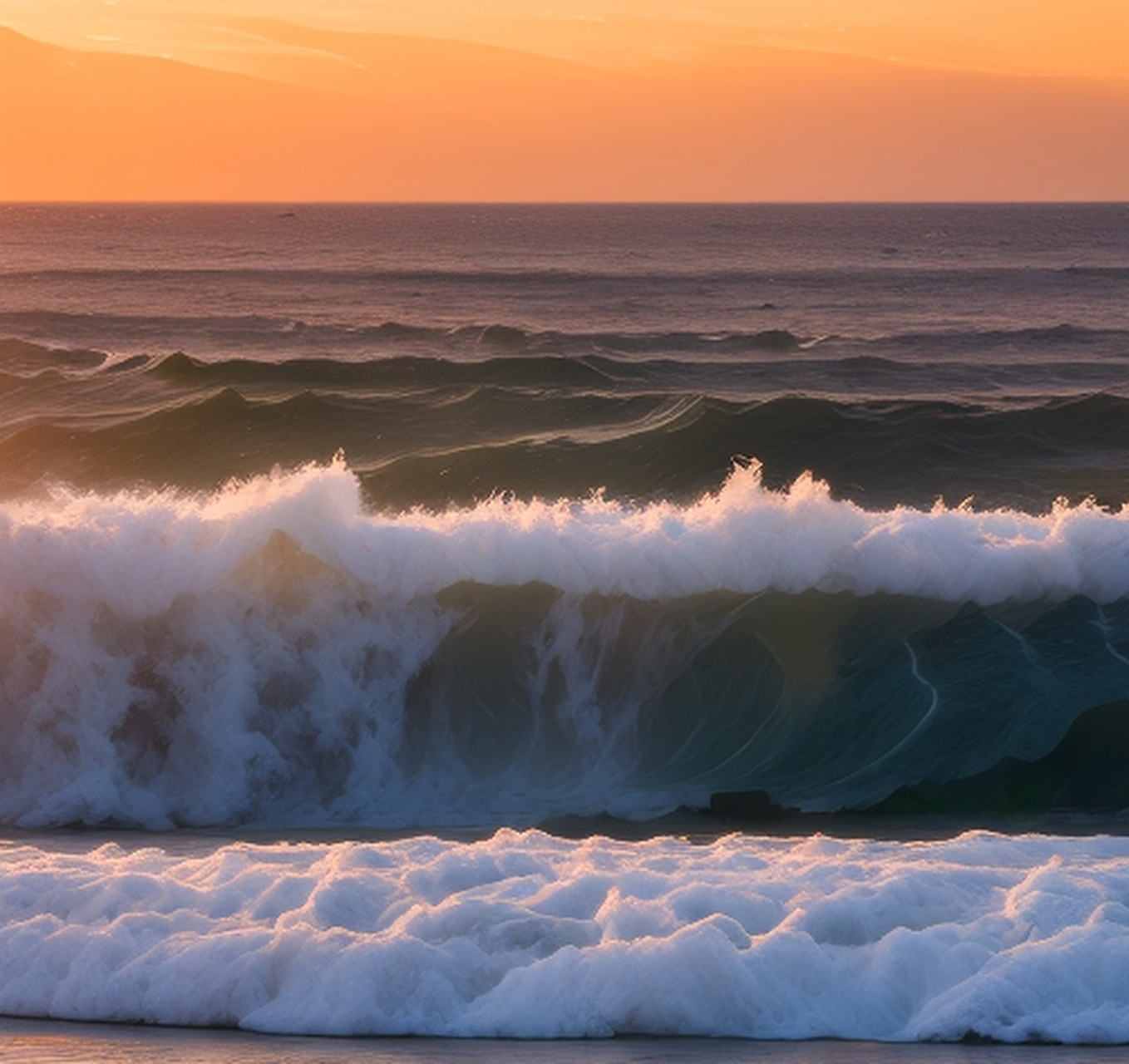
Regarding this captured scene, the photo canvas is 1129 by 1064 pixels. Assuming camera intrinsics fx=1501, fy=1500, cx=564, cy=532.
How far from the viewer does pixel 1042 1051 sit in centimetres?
517

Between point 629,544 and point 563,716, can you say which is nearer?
point 563,716

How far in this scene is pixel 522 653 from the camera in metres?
11.0

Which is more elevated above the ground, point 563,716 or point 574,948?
point 563,716

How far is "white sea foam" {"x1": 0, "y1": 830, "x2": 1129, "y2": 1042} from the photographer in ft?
17.8

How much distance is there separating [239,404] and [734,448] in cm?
705

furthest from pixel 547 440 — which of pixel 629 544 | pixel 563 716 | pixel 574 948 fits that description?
pixel 574 948

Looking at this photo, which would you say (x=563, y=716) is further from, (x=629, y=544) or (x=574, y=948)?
(x=574, y=948)

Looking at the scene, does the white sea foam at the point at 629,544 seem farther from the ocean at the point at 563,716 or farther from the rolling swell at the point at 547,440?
the rolling swell at the point at 547,440

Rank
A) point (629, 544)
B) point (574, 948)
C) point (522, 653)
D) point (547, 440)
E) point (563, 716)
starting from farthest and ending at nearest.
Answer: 1. point (547, 440)
2. point (629, 544)
3. point (522, 653)
4. point (563, 716)
5. point (574, 948)

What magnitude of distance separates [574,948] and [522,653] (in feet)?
17.5

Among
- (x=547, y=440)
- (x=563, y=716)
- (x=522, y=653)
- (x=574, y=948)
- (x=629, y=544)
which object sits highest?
(x=547, y=440)

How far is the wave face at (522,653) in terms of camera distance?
9688 mm

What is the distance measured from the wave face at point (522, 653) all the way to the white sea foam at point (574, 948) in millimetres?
2987

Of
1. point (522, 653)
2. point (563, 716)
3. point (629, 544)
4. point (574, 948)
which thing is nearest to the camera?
point (574, 948)
